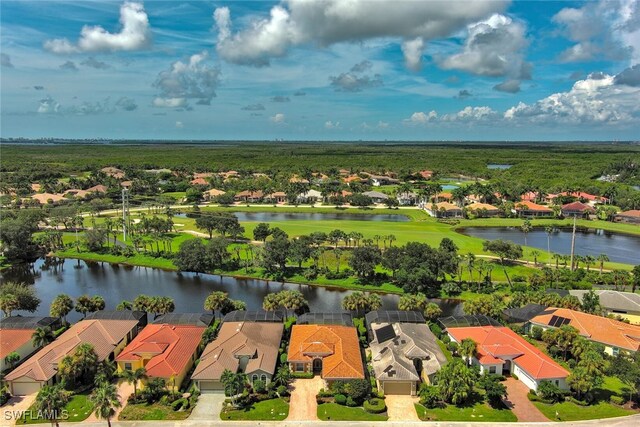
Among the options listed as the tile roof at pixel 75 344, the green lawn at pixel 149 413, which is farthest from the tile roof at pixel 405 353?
the tile roof at pixel 75 344

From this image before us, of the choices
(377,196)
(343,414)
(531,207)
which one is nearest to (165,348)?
(343,414)

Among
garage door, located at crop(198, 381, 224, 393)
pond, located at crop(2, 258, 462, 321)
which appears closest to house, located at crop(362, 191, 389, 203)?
pond, located at crop(2, 258, 462, 321)

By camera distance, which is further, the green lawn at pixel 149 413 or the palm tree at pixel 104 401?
the green lawn at pixel 149 413

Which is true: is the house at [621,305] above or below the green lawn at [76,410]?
above

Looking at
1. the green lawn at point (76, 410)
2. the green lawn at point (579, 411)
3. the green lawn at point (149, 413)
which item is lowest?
the green lawn at point (579, 411)

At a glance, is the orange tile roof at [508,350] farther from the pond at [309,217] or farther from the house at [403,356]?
the pond at [309,217]

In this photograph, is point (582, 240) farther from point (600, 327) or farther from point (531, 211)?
point (600, 327)
